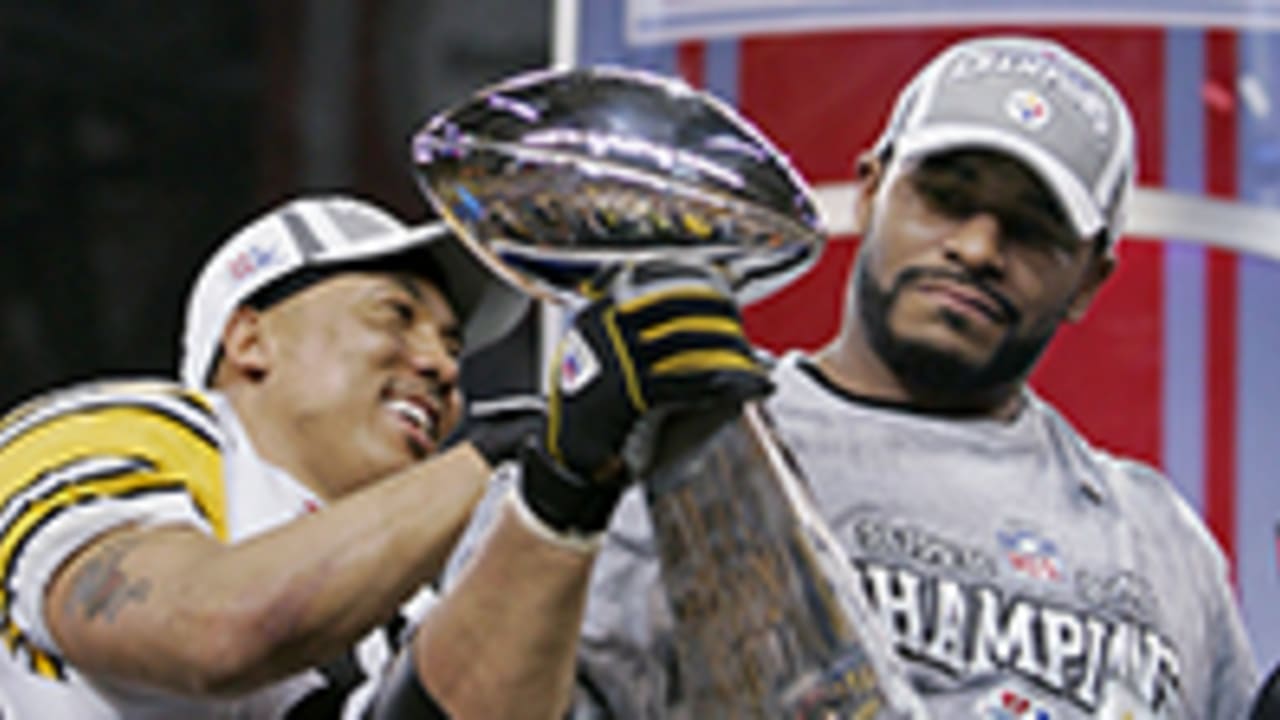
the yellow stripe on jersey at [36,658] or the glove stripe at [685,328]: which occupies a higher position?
the glove stripe at [685,328]

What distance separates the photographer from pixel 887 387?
122 centimetres

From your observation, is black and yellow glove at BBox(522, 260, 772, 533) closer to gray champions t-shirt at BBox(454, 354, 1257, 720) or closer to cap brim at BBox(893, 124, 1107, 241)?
gray champions t-shirt at BBox(454, 354, 1257, 720)

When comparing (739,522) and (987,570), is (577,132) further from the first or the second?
(987,570)

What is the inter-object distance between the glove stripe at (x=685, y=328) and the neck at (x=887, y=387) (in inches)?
16.1

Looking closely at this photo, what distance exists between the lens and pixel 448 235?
162cm

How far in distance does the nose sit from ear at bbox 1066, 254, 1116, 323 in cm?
9

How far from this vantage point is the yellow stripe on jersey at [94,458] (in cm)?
131

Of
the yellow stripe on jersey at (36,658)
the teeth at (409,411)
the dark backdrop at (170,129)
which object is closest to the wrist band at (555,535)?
the yellow stripe on jersey at (36,658)

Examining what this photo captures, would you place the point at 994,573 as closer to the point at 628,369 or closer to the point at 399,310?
the point at 628,369

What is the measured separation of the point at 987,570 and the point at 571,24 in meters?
1.04

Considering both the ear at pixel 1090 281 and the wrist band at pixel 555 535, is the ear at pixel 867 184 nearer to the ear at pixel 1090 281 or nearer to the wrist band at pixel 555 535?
the ear at pixel 1090 281

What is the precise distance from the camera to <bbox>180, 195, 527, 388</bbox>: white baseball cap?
5.41 ft

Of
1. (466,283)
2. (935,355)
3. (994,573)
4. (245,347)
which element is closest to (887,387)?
(935,355)

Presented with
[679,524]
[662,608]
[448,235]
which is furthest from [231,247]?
[679,524]
